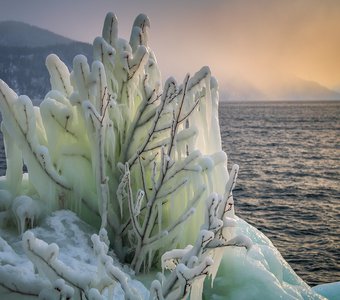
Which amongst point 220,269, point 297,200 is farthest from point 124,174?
point 297,200

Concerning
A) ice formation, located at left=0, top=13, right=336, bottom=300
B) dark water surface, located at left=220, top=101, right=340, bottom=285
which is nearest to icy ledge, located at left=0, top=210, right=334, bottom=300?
ice formation, located at left=0, top=13, right=336, bottom=300

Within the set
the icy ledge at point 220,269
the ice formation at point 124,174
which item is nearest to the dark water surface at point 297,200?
the icy ledge at point 220,269

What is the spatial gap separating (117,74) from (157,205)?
182cm

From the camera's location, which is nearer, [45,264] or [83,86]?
[45,264]

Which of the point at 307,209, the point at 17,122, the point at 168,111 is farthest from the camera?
the point at 307,209

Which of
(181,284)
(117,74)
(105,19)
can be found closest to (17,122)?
(117,74)

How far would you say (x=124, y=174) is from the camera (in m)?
5.35

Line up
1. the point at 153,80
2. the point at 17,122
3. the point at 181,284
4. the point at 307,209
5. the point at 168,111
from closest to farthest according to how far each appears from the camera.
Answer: the point at 181,284, the point at 17,122, the point at 168,111, the point at 153,80, the point at 307,209

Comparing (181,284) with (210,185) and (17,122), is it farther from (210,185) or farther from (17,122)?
(17,122)

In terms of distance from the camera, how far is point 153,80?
20.8 ft

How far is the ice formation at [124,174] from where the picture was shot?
513cm

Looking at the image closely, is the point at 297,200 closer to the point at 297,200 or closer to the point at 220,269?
the point at 297,200

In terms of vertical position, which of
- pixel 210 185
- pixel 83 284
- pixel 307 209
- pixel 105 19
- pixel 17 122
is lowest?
pixel 307 209

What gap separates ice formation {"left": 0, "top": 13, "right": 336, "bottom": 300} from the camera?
16.8ft
